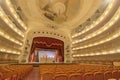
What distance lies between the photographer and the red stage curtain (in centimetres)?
2758

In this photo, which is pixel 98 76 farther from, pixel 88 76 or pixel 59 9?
pixel 59 9

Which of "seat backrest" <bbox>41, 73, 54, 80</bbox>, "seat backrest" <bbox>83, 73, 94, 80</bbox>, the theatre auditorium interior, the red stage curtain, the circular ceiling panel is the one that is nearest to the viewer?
"seat backrest" <bbox>83, 73, 94, 80</bbox>

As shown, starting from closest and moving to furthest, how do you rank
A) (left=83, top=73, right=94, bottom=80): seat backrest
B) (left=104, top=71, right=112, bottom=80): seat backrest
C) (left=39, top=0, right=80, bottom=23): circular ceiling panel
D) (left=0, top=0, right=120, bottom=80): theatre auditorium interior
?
(left=83, top=73, right=94, bottom=80): seat backrest < (left=104, top=71, right=112, bottom=80): seat backrest < (left=0, top=0, right=120, bottom=80): theatre auditorium interior < (left=39, top=0, right=80, bottom=23): circular ceiling panel

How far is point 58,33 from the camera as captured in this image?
28.4m

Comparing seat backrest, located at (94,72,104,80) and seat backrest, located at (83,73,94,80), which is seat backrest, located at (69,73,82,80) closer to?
seat backrest, located at (83,73,94,80)

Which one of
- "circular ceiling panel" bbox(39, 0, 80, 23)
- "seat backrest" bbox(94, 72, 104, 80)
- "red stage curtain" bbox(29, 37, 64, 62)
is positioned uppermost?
"circular ceiling panel" bbox(39, 0, 80, 23)

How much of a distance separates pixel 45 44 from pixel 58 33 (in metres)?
3.25

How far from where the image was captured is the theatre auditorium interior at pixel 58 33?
15744mm

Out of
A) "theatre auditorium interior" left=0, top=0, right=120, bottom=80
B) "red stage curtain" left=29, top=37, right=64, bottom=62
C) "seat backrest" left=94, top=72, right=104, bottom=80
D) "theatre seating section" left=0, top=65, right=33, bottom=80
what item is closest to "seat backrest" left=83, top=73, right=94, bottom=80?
"seat backrest" left=94, top=72, right=104, bottom=80

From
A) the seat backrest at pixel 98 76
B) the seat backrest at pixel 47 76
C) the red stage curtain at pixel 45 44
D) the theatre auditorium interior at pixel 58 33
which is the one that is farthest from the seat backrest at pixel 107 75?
the red stage curtain at pixel 45 44

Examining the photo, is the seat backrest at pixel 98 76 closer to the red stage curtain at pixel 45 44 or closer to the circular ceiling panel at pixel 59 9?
the circular ceiling panel at pixel 59 9

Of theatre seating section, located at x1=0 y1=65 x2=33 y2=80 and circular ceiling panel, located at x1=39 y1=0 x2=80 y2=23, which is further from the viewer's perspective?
circular ceiling panel, located at x1=39 y1=0 x2=80 y2=23

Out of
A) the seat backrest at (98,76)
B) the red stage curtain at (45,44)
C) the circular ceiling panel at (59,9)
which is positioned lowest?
the seat backrest at (98,76)

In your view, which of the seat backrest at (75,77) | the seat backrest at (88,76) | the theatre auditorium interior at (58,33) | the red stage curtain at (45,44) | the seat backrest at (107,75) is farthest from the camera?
the red stage curtain at (45,44)
